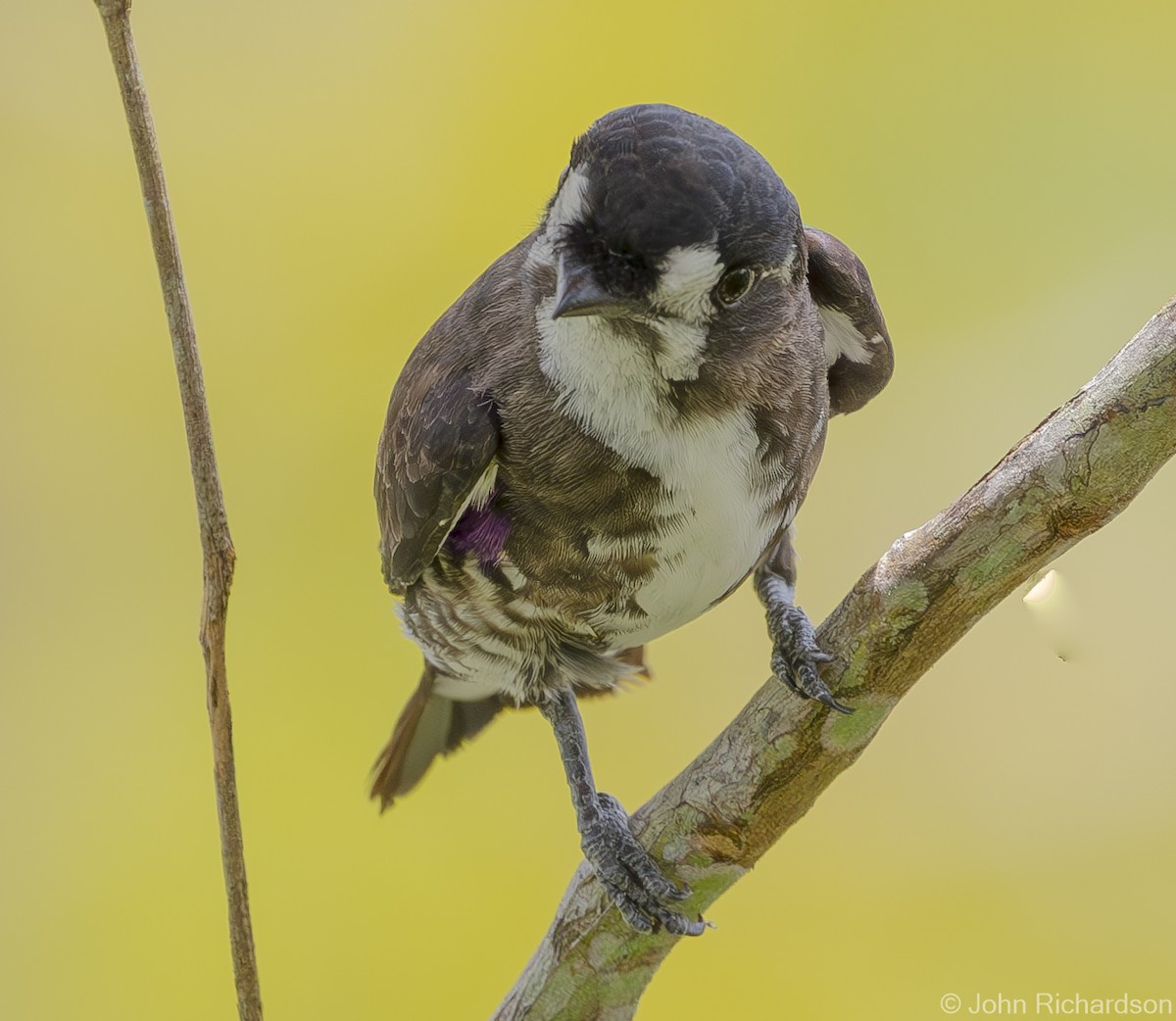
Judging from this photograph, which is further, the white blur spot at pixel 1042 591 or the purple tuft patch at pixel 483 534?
the purple tuft patch at pixel 483 534

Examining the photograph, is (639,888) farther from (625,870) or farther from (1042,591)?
(1042,591)

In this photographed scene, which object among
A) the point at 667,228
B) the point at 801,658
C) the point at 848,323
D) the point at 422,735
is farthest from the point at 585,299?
the point at 422,735

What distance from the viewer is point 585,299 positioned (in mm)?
1400

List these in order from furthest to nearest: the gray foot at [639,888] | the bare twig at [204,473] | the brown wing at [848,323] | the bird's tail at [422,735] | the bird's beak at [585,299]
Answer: the bird's tail at [422,735]
the brown wing at [848,323]
the gray foot at [639,888]
the bird's beak at [585,299]
the bare twig at [204,473]

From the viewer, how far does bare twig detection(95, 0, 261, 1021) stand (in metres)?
1.18

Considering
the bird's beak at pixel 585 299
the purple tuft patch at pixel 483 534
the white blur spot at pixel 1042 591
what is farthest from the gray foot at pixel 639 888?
the bird's beak at pixel 585 299

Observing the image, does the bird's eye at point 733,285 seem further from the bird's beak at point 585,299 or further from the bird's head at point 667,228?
the bird's beak at point 585,299

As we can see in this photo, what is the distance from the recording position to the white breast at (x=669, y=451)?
5.18 feet

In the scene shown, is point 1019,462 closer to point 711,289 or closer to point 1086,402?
point 1086,402

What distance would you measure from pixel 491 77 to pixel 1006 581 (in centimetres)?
163

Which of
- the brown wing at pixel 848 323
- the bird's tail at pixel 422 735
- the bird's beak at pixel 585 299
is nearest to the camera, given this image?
the bird's beak at pixel 585 299

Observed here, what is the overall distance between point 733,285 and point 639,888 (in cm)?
79

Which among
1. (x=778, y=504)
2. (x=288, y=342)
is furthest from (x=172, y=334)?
(x=288, y=342)

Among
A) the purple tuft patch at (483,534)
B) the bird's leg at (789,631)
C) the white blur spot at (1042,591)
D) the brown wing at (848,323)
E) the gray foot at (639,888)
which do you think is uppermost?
the brown wing at (848,323)
